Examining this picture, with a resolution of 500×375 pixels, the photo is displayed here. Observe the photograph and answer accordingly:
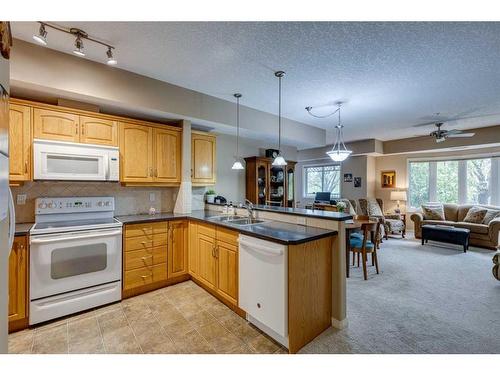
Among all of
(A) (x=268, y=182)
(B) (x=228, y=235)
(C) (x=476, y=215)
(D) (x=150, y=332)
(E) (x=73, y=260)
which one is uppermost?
(A) (x=268, y=182)

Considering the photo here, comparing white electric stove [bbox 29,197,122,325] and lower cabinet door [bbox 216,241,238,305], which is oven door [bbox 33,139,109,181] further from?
lower cabinet door [bbox 216,241,238,305]

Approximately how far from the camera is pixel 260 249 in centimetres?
212

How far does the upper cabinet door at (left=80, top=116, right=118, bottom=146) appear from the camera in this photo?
2.76 metres

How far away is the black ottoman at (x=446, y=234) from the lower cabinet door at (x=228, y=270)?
497 centimetres

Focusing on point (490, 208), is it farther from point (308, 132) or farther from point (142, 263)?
point (142, 263)

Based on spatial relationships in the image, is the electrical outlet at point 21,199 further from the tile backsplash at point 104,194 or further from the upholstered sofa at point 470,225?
Answer: the upholstered sofa at point 470,225

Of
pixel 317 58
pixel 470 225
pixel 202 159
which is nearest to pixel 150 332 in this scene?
pixel 202 159

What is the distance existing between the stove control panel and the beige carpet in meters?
2.83

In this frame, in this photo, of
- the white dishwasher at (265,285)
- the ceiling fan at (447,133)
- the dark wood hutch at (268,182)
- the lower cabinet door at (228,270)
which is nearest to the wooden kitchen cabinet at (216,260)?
the lower cabinet door at (228,270)

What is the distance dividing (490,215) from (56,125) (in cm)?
783

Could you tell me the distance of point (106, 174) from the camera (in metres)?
2.86

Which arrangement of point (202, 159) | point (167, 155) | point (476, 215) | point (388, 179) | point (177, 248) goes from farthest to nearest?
point (388, 179), point (476, 215), point (202, 159), point (167, 155), point (177, 248)

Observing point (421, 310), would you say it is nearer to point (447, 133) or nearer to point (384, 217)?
point (447, 133)

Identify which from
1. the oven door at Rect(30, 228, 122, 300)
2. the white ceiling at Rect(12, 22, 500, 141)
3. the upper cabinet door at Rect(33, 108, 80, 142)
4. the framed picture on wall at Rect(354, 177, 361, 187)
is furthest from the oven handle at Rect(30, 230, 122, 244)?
the framed picture on wall at Rect(354, 177, 361, 187)
